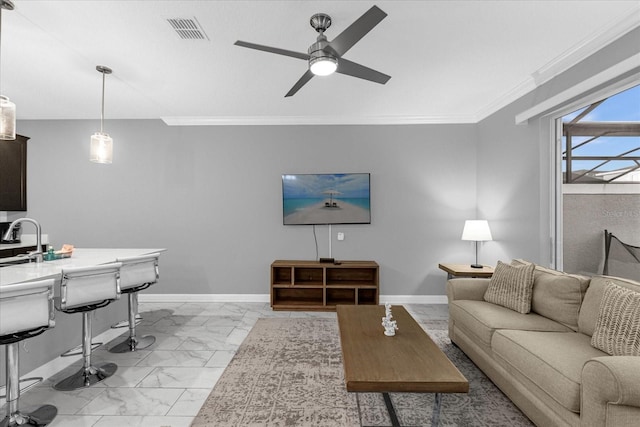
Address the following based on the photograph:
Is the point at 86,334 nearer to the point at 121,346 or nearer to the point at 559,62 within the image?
the point at 121,346

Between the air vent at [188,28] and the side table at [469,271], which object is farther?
the side table at [469,271]

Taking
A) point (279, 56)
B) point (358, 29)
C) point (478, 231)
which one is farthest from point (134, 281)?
point (478, 231)

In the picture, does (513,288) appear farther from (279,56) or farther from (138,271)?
(138,271)

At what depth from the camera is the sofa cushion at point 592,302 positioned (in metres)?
2.06

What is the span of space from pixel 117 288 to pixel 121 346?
3.07ft

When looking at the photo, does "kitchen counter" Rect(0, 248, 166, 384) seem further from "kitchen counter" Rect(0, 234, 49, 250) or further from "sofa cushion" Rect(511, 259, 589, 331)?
"sofa cushion" Rect(511, 259, 589, 331)

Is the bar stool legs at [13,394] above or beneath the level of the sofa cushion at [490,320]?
beneath

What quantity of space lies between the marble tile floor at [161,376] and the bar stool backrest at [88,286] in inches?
25.8

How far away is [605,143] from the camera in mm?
2670

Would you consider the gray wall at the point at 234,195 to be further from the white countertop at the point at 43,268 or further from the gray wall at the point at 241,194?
the white countertop at the point at 43,268

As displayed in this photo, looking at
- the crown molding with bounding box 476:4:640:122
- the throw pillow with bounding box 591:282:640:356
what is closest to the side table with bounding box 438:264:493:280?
the throw pillow with bounding box 591:282:640:356

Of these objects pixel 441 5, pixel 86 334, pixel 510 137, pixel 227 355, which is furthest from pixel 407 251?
pixel 86 334

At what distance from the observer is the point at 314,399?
216 cm

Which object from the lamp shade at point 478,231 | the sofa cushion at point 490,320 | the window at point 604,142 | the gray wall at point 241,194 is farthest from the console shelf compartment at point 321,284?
the window at point 604,142
